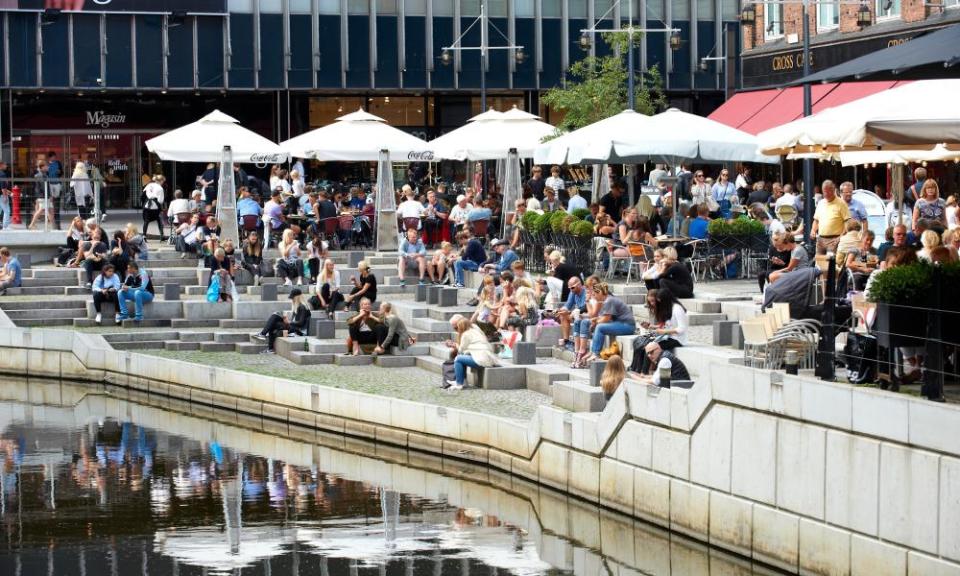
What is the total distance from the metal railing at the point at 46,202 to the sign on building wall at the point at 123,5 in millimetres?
16673

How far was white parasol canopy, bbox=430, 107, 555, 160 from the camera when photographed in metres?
35.8

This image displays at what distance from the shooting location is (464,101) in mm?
57656

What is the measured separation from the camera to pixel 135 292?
30.9 metres

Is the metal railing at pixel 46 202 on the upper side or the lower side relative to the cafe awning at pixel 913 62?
lower

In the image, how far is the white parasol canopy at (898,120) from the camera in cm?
1566

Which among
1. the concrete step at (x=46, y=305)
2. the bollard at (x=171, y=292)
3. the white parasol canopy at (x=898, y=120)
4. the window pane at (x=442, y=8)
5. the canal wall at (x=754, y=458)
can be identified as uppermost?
the window pane at (x=442, y=8)

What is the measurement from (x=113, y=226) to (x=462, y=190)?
8694mm

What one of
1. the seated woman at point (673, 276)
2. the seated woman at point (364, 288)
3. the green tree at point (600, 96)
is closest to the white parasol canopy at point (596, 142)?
the seated woman at point (364, 288)

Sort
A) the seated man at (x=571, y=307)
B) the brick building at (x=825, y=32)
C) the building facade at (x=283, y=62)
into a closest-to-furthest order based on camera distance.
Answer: the seated man at (x=571, y=307)
the brick building at (x=825, y=32)
the building facade at (x=283, y=62)

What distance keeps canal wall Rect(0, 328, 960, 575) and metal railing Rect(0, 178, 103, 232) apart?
15177 mm

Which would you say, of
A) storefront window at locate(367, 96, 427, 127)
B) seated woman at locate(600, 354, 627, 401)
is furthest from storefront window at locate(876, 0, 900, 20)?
storefront window at locate(367, 96, 427, 127)

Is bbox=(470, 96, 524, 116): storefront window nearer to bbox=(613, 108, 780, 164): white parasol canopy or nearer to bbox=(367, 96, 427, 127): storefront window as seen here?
bbox=(367, 96, 427, 127): storefront window

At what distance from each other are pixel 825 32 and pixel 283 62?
19.7m

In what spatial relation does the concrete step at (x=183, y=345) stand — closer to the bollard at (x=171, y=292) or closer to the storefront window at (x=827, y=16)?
the bollard at (x=171, y=292)
